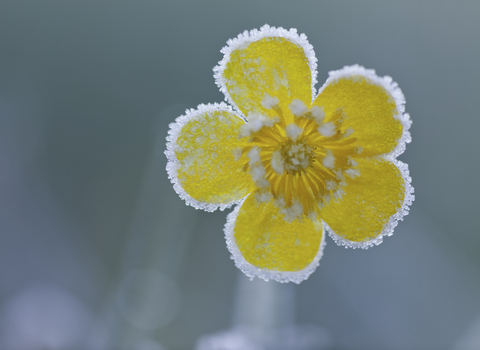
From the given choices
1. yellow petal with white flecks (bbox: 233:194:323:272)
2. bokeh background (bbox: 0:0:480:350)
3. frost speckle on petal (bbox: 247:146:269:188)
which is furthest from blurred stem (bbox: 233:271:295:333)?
frost speckle on petal (bbox: 247:146:269:188)

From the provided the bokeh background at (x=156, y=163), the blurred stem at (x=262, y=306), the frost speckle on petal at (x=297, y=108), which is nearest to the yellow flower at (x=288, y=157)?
the frost speckle on petal at (x=297, y=108)

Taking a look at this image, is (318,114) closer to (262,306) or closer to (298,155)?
(298,155)

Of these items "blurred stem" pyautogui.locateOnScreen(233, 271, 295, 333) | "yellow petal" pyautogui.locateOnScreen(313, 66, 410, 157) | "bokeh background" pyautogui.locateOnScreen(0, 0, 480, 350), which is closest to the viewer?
"yellow petal" pyautogui.locateOnScreen(313, 66, 410, 157)

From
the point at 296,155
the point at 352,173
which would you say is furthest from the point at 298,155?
the point at 352,173

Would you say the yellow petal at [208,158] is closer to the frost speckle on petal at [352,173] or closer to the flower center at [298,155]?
the flower center at [298,155]

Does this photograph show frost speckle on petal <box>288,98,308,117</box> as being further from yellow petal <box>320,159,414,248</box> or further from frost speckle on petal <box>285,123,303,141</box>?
yellow petal <box>320,159,414,248</box>
